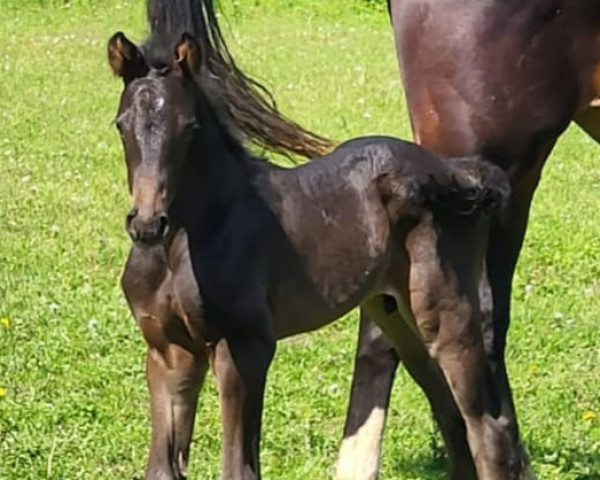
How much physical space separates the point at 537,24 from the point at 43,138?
18.8 ft

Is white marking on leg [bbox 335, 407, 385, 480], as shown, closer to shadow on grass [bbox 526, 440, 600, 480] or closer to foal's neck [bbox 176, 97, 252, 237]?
shadow on grass [bbox 526, 440, 600, 480]

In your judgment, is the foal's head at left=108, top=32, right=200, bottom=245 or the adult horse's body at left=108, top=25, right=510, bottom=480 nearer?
the foal's head at left=108, top=32, right=200, bottom=245

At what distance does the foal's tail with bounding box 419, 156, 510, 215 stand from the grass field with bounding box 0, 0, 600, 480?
72 cm

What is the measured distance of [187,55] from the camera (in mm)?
2738

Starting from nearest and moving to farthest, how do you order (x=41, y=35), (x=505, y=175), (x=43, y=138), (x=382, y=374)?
(x=505, y=175) < (x=382, y=374) < (x=43, y=138) < (x=41, y=35)

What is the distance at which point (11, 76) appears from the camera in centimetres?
1174

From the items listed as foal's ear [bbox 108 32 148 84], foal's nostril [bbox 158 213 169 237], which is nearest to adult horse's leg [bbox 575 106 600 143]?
foal's ear [bbox 108 32 148 84]

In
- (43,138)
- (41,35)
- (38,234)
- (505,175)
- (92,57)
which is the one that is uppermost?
(41,35)

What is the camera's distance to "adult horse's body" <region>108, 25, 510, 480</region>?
8.97ft

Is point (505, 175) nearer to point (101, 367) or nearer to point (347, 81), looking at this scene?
point (101, 367)

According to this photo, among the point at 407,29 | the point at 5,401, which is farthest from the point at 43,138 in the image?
the point at 407,29

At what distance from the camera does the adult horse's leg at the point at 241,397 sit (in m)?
2.87

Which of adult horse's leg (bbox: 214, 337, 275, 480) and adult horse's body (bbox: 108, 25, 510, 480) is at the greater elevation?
adult horse's body (bbox: 108, 25, 510, 480)

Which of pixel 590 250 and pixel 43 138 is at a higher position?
pixel 43 138
